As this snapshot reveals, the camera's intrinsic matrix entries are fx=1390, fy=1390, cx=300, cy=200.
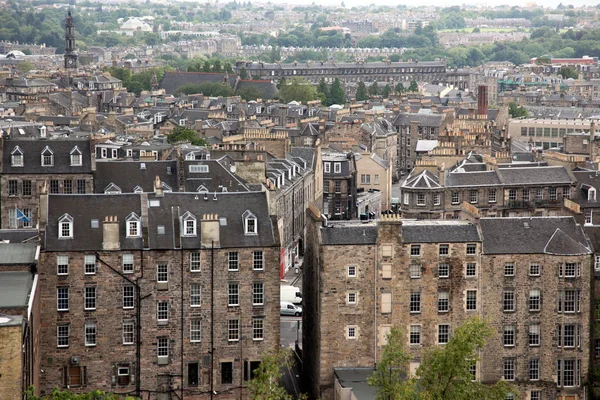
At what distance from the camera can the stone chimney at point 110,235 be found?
7994cm

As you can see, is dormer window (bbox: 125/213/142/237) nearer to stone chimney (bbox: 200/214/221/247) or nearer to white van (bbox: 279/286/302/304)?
stone chimney (bbox: 200/214/221/247)

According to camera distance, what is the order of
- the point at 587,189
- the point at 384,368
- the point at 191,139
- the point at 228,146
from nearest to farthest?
the point at 384,368, the point at 587,189, the point at 228,146, the point at 191,139

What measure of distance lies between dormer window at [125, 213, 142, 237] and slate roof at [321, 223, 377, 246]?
10.7m

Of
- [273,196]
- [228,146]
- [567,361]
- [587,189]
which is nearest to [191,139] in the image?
[228,146]

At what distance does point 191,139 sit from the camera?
467 feet

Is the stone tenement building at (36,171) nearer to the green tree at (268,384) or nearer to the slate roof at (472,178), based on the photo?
the slate roof at (472,178)

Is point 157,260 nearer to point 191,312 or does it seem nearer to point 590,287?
point 191,312

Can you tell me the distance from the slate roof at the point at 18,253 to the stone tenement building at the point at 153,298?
935 millimetres

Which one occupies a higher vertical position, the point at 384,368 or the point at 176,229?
the point at 176,229

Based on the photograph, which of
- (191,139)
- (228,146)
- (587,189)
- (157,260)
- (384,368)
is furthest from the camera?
(191,139)

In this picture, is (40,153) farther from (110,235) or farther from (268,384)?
(268,384)

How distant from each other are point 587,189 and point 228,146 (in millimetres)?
32337

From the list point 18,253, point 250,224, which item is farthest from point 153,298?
point 18,253

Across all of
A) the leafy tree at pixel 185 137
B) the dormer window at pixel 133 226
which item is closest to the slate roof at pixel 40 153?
the dormer window at pixel 133 226
